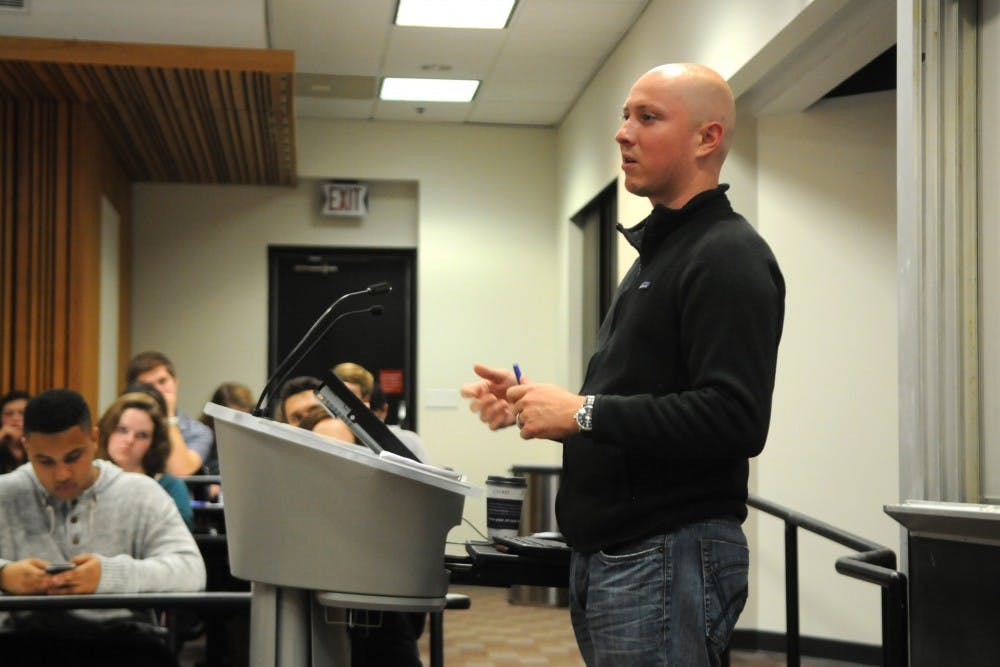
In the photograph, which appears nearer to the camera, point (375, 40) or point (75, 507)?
point (75, 507)

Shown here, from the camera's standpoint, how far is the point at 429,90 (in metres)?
8.65

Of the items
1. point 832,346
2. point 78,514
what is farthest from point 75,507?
point 832,346

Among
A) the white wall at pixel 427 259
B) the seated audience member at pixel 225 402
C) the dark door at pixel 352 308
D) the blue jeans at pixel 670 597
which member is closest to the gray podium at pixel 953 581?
the blue jeans at pixel 670 597

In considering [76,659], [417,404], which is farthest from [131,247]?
[76,659]

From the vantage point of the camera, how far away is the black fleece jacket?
5.16ft

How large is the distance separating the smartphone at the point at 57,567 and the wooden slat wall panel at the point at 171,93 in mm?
3977

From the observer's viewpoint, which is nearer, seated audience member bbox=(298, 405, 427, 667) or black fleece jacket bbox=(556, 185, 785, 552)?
black fleece jacket bbox=(556, 185, 785, 552)

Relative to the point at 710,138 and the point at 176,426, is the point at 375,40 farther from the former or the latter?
the point at 710,138

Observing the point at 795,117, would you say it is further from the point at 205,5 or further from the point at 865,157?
the point at 205,5

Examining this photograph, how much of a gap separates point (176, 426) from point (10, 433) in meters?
0.90

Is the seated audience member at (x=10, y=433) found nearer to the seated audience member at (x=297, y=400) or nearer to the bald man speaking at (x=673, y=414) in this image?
the seated audience member at (x=297, y=400)

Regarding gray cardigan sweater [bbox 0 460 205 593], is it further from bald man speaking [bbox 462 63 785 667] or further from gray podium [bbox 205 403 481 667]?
bald man speaking [bbox 462 63 785 667]

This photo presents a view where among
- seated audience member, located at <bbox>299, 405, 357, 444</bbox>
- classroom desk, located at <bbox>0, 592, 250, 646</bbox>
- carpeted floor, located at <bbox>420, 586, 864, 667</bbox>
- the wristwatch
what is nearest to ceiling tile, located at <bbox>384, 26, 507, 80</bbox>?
carpeted floor, located at <bbox>420, 586, 864, 667</bbox>

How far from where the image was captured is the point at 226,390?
6.60 m
